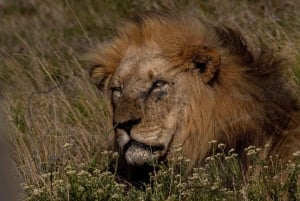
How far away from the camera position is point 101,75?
5723 mm

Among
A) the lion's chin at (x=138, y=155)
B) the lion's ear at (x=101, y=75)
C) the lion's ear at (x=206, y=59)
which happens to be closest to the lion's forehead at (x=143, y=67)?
the lion's ear at (x=206, y=59)

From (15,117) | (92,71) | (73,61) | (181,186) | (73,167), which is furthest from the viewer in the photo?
(73,61)

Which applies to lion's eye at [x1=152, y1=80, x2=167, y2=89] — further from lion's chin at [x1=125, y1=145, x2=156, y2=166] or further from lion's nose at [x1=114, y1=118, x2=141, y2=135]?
lion's chin at [x1=125, y1=145, x2=156, y2=166]

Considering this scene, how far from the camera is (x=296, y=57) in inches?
273

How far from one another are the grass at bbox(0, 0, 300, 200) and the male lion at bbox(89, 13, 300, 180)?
189 millimetres

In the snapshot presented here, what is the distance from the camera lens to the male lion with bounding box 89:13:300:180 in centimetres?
519

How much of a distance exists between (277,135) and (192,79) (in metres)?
0.47

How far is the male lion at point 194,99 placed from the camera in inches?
204

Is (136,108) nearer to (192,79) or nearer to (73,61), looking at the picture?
(192,79)

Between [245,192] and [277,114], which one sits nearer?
[245,192]

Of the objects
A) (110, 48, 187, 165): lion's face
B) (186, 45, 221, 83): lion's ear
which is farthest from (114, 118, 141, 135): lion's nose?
(186, 45, 221, 83): lion's ear

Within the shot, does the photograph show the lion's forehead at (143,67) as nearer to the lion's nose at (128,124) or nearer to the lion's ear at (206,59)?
the lion's ear at (206,59)

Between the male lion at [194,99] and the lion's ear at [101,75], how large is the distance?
170mm

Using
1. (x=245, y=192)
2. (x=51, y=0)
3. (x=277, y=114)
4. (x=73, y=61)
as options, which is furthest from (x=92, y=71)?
(x=51, y=0)
